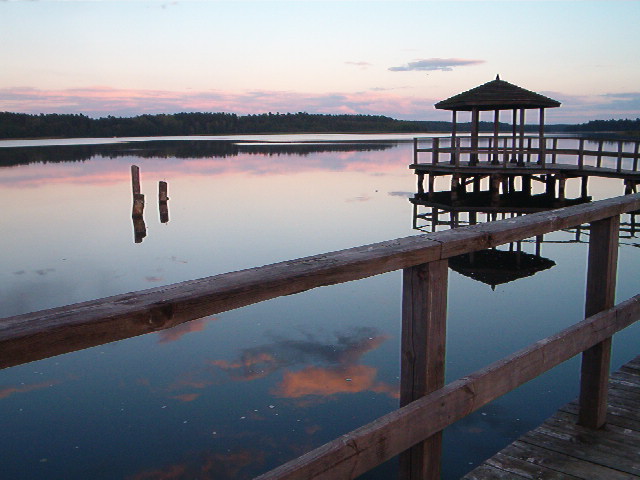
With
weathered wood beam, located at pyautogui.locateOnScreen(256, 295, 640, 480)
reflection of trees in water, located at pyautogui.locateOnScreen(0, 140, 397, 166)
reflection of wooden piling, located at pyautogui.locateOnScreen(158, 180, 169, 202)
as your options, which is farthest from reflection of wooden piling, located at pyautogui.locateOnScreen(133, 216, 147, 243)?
reflection of trees in water, located at pyautogui.locateOnScreen(0, 140, 397, 166)

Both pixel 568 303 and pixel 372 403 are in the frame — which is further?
pixel 568 303

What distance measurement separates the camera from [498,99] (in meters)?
24.2

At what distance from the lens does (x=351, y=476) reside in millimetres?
1833

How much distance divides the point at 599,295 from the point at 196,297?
2485 millimetres

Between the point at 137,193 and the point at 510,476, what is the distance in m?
23.7

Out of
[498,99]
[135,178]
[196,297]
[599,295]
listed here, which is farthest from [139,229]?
[196,297]

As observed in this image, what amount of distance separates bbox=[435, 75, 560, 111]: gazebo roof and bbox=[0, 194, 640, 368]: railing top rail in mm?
23462

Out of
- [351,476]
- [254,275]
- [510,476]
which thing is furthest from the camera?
[510,476]

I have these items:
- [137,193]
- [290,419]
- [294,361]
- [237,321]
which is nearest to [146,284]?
[237,321]

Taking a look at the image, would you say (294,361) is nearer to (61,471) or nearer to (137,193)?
(61,471)

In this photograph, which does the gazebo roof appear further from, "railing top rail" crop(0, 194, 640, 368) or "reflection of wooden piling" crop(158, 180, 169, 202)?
"railing top rail" crop(0, 194, 640, 368)

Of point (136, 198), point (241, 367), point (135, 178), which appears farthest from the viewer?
point (136, 198)

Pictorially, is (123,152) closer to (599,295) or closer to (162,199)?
(162,199)

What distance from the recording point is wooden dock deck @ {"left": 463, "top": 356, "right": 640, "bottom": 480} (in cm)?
288
